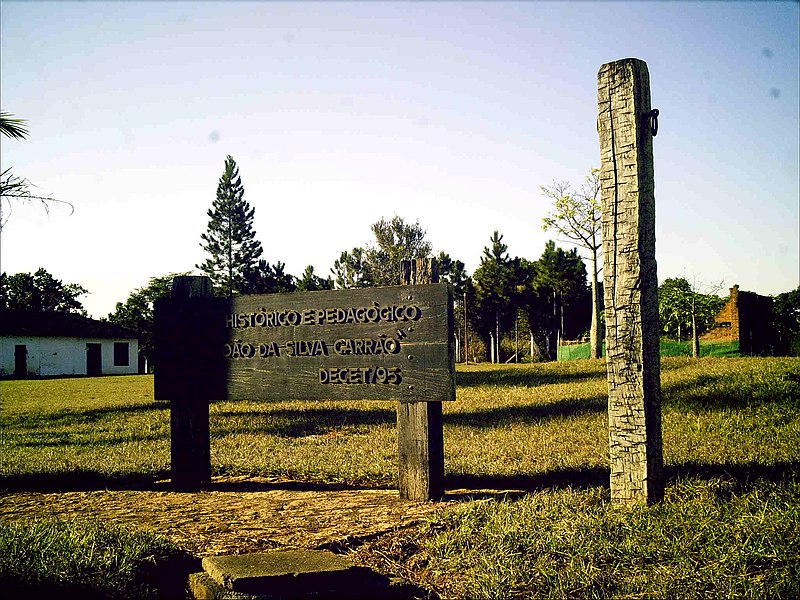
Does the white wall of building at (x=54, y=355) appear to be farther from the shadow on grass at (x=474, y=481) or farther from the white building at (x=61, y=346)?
the shadow on grass at (x=474, y=481)

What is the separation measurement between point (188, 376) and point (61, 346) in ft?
154

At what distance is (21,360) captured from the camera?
47688 millimetres

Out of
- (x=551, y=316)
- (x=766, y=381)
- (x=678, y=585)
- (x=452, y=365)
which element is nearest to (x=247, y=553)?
(x=452, y=365)

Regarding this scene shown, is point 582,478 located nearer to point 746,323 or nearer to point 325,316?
point 325,316

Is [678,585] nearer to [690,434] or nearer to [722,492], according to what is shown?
[722,492]

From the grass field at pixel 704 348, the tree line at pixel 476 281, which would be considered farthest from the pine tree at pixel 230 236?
the grass field at pixel 704 348

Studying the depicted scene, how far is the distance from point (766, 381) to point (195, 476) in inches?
380

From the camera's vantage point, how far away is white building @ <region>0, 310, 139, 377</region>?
156ft

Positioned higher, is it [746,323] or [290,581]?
[746,323]

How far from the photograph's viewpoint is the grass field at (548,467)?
4242 mm

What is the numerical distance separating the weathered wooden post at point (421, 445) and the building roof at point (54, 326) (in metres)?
46.8

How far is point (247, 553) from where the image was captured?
16.4 ft

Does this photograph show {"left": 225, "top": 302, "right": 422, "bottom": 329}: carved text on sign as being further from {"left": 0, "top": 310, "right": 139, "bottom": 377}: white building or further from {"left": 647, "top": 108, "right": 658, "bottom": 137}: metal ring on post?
{"left": 0, "top": 310, "right": 139, "bottom": 377}: white building

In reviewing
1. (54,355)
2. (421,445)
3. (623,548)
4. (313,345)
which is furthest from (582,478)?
(54,355)
